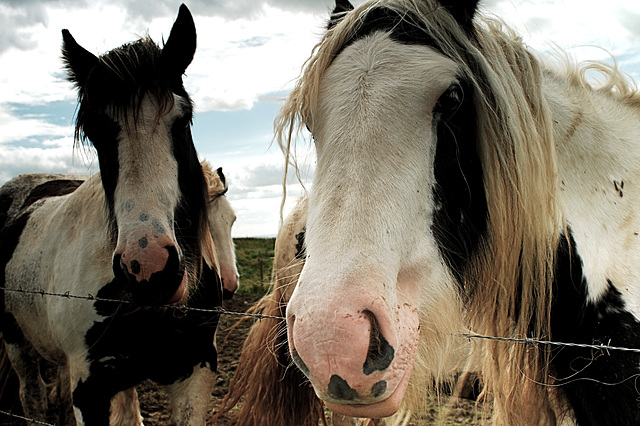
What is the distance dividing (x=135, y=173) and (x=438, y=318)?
6.02ft

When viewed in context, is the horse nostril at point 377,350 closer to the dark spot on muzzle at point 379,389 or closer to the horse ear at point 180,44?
the dark spot on muzzle at point 379,389

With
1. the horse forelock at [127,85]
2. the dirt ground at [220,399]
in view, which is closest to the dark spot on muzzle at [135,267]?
the horse forelock at [127,85]

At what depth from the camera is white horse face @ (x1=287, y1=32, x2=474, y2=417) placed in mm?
1074

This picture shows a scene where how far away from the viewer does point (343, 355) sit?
1.05 metres

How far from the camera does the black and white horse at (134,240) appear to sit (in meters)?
2.47

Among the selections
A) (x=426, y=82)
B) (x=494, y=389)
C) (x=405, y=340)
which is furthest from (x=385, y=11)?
(x=494, y=389)

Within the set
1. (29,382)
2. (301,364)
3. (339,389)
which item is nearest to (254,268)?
(29,382)

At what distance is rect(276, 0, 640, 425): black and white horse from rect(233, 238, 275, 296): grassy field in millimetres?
8026

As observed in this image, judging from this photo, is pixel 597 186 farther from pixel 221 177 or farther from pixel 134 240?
pixel 221 177

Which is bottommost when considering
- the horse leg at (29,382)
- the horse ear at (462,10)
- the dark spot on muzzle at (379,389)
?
the horse leg at (29,382)

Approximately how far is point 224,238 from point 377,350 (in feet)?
16.2

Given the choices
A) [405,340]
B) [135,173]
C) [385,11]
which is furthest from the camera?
[135,173]

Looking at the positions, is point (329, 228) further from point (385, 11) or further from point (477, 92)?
point (385, 11)

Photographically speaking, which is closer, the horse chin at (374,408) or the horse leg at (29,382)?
the horse chin at (374,408)
